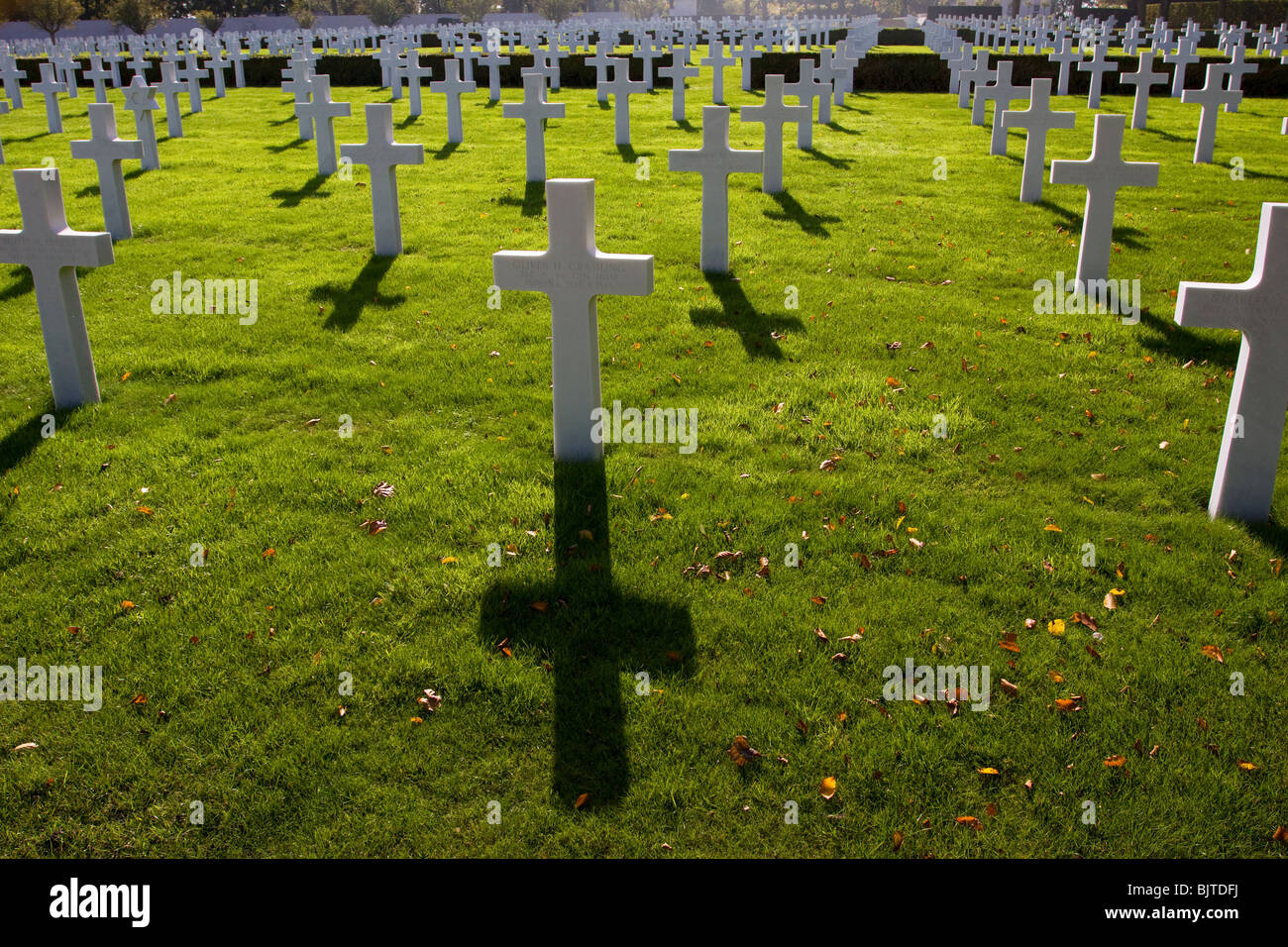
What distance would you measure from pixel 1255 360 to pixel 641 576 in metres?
3.33

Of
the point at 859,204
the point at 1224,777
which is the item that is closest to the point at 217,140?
the point at 859,204

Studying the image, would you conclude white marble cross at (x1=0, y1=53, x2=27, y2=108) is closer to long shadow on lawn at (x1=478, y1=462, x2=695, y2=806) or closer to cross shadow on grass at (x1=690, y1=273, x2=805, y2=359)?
cross shadow on grass at (x1=690, y1=273, x2=805, y2=359)

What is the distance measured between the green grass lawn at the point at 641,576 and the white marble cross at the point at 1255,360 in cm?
25

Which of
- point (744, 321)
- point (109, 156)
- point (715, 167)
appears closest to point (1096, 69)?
point (715, 167)

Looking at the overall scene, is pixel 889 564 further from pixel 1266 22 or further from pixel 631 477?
pixel 1266 22

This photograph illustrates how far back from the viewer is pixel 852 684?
3916mm

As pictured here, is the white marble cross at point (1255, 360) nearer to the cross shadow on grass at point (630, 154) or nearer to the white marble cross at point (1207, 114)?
the cross shadow on grass at point (630, 154)

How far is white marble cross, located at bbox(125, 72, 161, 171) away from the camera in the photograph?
13.6m

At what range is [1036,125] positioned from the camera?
1142 centimetres

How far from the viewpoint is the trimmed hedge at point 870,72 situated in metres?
23.8

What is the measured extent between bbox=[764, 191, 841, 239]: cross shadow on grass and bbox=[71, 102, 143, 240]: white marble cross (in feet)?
23.9

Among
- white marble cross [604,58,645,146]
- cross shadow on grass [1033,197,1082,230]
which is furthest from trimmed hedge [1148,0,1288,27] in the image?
cross shadow on grass [1033,197,1082,230]

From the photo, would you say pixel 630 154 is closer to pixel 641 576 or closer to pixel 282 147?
pixel 282 147

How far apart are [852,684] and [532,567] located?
1690 millimetres
